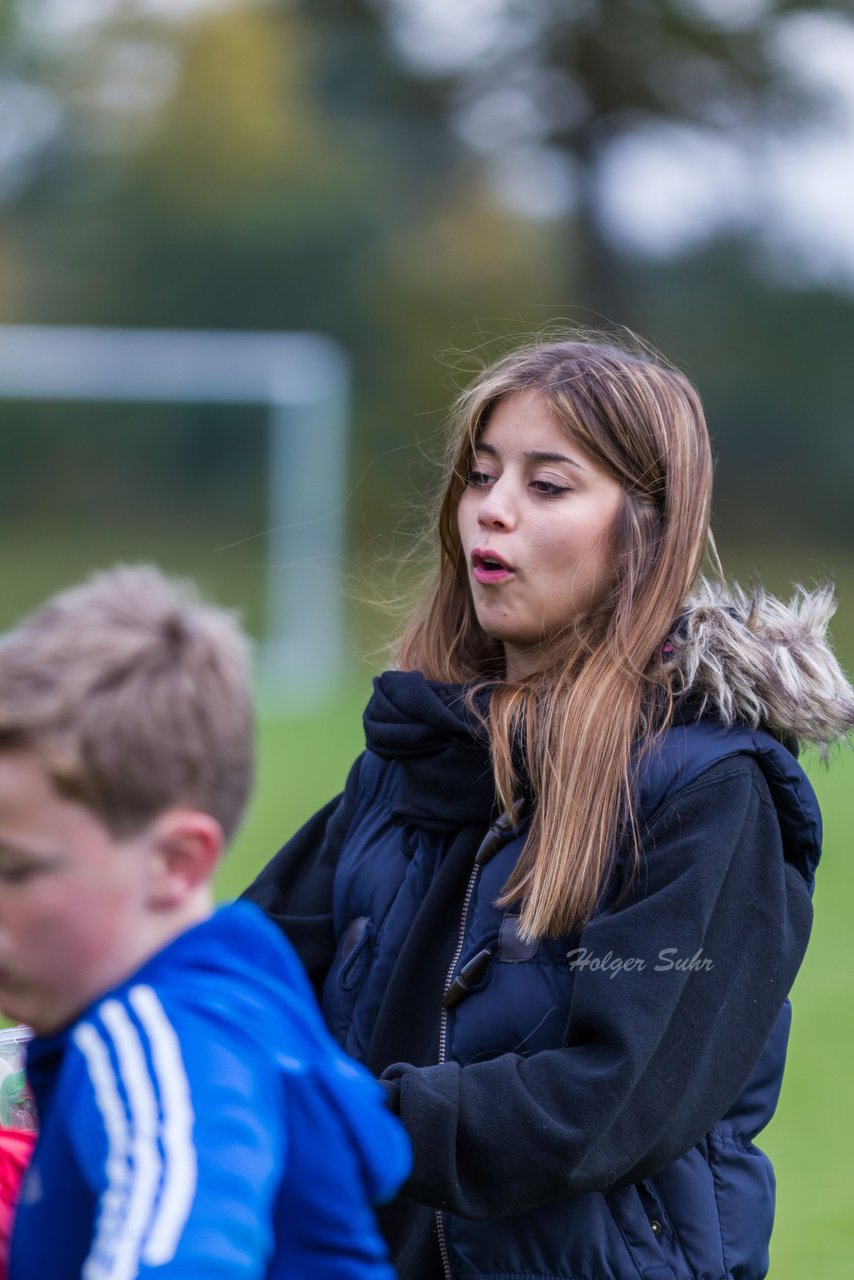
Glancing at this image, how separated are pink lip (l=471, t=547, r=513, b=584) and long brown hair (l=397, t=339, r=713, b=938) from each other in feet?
0.43

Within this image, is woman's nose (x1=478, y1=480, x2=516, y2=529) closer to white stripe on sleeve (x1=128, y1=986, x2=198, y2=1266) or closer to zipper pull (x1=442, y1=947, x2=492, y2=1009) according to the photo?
zipper pull (x1=442, y1=947, x2=492, y2=1009)

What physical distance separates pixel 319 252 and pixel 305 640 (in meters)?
10.5

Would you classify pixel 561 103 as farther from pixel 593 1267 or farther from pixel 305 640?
pixel 593 1267

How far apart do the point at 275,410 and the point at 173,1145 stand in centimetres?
1618

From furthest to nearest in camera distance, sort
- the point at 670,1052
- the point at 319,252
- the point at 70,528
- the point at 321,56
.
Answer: the point at 321,56, the point at 319,252, the point at 70,528, the point at 670,1052

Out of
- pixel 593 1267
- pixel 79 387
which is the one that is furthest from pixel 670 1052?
pixel 79 387

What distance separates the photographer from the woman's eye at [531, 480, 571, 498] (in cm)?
237

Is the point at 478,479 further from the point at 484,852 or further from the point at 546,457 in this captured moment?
the point at 484,852

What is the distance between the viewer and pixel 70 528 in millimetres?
18375

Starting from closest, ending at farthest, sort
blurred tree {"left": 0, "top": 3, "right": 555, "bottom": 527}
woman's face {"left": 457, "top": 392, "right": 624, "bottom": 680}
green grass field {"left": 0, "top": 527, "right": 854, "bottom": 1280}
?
1. woman's face {"left": 457, "top": 392, "right": 624, "bottom": 680}
2. green grass field {"left": 0, "top": 527, "right": 854, "bottom": 1280}
3. blurred tree {"left": 0, "top": 3, "right": 555, "bottom": 527}

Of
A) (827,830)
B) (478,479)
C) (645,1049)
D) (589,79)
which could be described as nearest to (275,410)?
(827,830)

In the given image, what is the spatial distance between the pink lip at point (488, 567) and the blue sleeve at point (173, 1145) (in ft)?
3.80

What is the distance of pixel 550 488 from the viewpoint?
7.80ft

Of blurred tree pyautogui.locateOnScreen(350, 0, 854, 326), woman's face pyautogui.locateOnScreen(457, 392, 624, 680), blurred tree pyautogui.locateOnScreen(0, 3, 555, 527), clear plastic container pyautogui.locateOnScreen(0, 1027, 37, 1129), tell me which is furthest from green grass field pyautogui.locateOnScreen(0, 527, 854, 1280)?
blurred tree pyautogui.locateOnScreen(350, 0, 854, 326)
